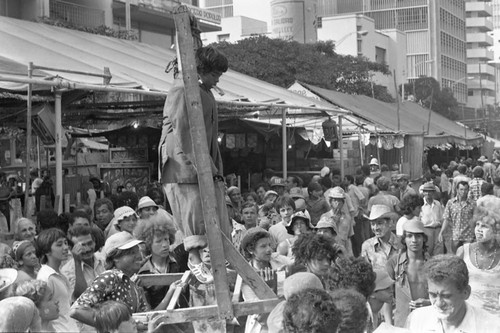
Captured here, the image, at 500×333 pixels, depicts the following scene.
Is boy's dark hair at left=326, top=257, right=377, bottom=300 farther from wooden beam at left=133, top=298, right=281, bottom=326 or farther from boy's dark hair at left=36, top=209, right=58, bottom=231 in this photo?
Answer: boy's dark hair at left=36, top=209, right=58, bottom=231

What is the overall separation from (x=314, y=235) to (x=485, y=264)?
5.33 feet

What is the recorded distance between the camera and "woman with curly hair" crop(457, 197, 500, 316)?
6.88 meters

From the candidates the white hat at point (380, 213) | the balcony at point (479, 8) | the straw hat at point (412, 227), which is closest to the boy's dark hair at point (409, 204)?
the white hat at point (380, 213)

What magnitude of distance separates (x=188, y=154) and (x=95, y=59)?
1045 centimetres

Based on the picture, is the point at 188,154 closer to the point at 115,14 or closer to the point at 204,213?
the point at 204,213

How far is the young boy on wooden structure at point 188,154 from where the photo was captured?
5434 millimetres

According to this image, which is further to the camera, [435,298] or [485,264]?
[485,264]

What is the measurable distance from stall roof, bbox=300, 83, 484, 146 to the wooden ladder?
79.4ft

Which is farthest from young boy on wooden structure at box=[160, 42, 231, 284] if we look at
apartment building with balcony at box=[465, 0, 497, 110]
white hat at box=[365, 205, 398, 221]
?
apartment building with balcony at box=[465, 0, 497, 110]

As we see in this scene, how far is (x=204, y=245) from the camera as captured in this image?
572 cm

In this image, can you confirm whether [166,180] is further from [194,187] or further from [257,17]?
[257,17]

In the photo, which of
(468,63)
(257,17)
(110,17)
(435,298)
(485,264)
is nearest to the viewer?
(435,298)

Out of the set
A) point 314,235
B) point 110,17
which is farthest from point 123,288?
point 110,17

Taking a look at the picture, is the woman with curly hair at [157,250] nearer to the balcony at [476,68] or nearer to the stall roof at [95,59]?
the stall roof at [95,59]
